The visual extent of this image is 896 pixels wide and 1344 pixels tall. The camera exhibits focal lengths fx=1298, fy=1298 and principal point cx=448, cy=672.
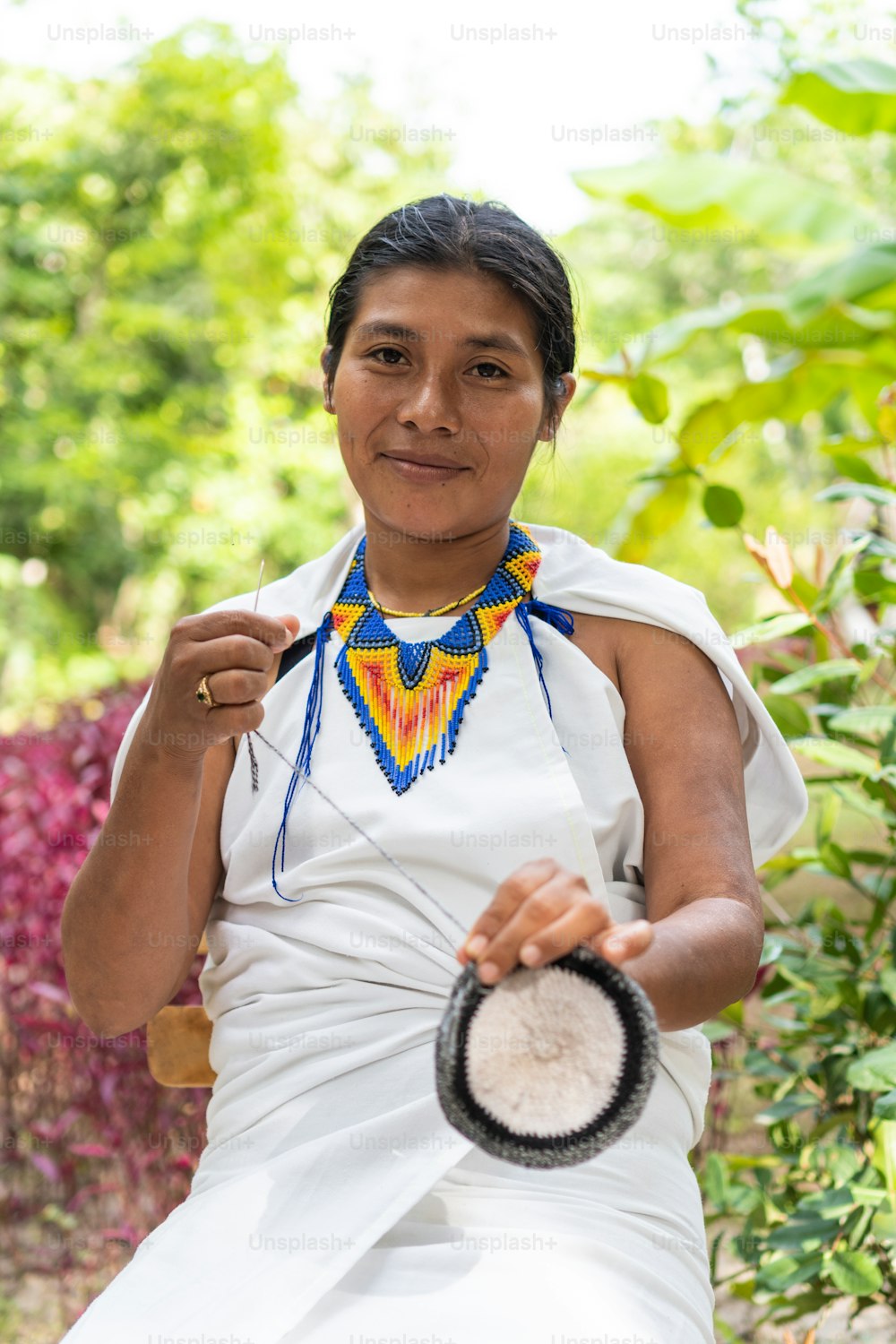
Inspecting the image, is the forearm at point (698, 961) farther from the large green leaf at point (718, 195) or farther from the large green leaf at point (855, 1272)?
the large green leaf at point (855, 1272)

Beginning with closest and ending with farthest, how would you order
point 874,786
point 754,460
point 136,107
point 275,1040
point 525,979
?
point 525,979, point 275,1040, point 874,786, point 136,107, point 754,460

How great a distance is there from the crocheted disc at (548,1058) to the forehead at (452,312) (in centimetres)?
97

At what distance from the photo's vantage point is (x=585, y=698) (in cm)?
185

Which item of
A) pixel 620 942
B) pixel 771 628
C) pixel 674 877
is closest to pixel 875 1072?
pixel 674 877

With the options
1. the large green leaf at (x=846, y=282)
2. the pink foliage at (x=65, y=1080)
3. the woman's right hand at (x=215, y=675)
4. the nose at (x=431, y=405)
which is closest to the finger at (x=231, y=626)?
the woman's right hand at (x=215, y=675)

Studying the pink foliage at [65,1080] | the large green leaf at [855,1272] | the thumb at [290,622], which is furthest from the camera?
the pink foliage at [65,1080]

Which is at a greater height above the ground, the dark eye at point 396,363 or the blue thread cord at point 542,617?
the dark eye at point 396,363

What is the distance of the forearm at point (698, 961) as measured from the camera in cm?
144

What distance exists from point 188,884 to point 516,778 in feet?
1.68

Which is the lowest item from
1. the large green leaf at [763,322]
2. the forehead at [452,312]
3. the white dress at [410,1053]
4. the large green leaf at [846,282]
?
the white dress at [410,1053]

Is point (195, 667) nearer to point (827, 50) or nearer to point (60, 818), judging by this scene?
point (60, 818)

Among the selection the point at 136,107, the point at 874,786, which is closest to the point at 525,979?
the point at 874,786

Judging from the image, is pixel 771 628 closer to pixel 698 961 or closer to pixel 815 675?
pixel 815 675

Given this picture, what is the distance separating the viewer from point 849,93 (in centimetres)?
145
